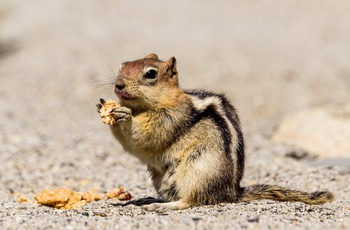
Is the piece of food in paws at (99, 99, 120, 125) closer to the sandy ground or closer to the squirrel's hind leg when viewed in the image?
the sandy ground

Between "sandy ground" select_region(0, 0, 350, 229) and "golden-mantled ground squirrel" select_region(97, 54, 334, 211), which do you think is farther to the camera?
"golden-mantled ground squirrel" select_region(97, 54, 334, 211)

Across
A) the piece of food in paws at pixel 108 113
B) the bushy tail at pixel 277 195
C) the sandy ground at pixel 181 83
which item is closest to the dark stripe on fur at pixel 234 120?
the bushy tail at pixel 277 195

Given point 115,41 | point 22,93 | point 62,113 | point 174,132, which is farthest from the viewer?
point 115,41

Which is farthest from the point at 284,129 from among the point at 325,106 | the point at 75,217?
the point at 75,217

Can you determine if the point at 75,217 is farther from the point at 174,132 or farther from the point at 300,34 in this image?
the point at 300,34

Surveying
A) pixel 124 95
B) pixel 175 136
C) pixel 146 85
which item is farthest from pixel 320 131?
pixel 124 95

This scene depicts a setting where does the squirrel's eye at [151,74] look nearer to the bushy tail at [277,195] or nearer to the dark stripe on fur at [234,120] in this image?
the dark stripe on fur at [234,120]

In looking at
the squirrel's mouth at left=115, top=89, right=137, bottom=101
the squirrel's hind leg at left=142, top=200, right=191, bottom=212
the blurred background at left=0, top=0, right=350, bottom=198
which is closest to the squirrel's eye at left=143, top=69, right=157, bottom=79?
the squirrel's mouth at left=115, top=89, right=137, bottom=101
